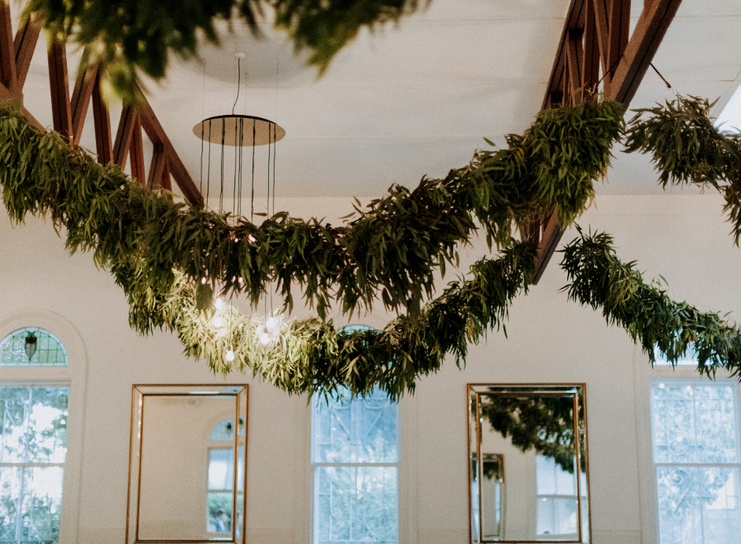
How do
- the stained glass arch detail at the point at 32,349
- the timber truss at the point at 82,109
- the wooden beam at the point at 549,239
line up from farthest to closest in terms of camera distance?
the stained glass arch detail at the point at 32,349, the wooden beam at the point at 549,239, the timber truss at the point at 82,109

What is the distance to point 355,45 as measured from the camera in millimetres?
1429

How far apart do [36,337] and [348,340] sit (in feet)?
15.9

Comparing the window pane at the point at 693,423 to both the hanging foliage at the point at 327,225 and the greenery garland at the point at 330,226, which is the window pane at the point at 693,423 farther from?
the hanging foliage at the point at 327,225

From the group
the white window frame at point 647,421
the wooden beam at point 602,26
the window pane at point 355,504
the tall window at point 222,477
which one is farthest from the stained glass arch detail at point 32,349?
the wooden beam at point 602,26

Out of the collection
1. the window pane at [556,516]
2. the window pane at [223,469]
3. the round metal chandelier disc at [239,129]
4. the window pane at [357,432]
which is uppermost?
the round metal chandelier disc at [239,129]

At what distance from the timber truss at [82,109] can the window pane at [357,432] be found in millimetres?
2593

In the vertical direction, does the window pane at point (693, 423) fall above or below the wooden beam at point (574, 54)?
below

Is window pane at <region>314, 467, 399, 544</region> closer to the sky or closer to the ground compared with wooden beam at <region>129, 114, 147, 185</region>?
closer to the ground

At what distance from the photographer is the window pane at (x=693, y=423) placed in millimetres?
7527

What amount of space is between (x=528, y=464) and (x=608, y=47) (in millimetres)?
4847

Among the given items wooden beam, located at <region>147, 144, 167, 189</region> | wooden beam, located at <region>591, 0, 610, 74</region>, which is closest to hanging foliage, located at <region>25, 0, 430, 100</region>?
wooden beam, located at <region>591, 0, 610, 74</region>

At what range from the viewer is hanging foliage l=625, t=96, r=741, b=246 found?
8.69 feet

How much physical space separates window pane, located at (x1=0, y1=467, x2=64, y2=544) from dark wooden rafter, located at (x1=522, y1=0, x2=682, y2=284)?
5.53m

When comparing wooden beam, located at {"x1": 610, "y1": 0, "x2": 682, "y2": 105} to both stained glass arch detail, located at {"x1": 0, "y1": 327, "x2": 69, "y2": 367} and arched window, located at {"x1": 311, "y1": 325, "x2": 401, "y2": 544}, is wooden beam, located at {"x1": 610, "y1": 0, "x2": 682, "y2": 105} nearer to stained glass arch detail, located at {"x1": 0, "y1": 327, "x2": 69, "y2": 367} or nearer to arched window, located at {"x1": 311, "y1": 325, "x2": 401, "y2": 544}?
arched window, located at {"x1": 311, "y1": 325, "x2": 401, "y2": 544}
